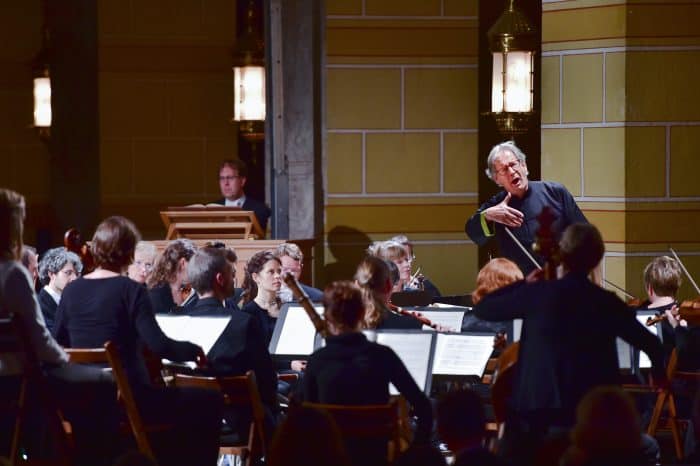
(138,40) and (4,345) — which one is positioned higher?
(138,40)

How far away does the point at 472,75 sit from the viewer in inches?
420

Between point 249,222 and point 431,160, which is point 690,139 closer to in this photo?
point 431,160

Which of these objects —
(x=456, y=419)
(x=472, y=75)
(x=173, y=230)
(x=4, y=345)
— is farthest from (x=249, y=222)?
(x=456, y=419)

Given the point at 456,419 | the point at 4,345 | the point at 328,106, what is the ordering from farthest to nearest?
the point at 328,106, the point at 4,345, the point at 456,419

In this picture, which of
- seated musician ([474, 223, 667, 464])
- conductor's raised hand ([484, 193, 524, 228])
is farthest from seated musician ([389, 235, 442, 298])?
seated musician ([474, 223, 667, 464])

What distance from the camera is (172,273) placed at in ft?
24.6

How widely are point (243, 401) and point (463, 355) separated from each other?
957mm

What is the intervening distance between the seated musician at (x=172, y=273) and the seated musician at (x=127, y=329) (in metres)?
1.59

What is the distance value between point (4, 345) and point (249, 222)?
3913mm

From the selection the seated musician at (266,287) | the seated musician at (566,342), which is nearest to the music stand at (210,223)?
the seated musician at (266,287)

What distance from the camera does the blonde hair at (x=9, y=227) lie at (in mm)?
5195

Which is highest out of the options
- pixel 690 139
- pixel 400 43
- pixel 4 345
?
pixel 400 43

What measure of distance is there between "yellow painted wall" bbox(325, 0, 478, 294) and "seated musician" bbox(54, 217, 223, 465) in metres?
4.79

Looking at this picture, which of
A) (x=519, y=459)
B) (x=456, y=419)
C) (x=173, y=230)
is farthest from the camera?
(x=173, y=230)
